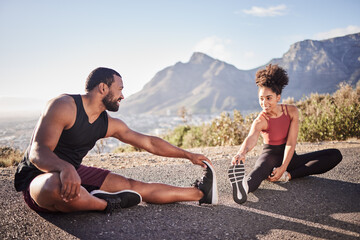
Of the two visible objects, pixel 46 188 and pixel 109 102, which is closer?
pixel 46 188

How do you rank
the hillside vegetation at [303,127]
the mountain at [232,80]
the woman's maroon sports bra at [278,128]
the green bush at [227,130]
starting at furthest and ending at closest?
the mountain at [232,80], the green bush at [227,130], the hillside vegetation at [303,127], the woman's maroon sports bra at [278,128]

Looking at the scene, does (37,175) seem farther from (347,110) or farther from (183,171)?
(347,110)

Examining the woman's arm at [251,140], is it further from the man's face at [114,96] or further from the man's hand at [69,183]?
the man's hand at [69,183]

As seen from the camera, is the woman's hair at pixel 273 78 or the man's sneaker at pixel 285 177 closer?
the woman's hair at pixel 273 78

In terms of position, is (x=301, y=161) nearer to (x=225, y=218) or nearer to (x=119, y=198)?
(x=225, y=218)

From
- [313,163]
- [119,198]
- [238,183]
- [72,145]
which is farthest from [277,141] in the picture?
[72,145]

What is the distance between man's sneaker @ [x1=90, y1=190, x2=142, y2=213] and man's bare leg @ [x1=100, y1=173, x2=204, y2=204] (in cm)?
15

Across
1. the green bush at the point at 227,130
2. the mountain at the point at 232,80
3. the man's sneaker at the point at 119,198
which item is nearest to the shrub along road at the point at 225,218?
the man's sneaker at the point at 119,198

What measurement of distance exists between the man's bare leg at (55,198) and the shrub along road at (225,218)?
0.12 m


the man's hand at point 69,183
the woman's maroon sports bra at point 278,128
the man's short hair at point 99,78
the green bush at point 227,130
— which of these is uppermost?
the man's short hair at point 99,78

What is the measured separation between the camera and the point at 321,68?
59531 mm

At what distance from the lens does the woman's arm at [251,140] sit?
Result: 9.49 ft

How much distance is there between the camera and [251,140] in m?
3.20

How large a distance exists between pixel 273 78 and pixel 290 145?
901 millimetres
